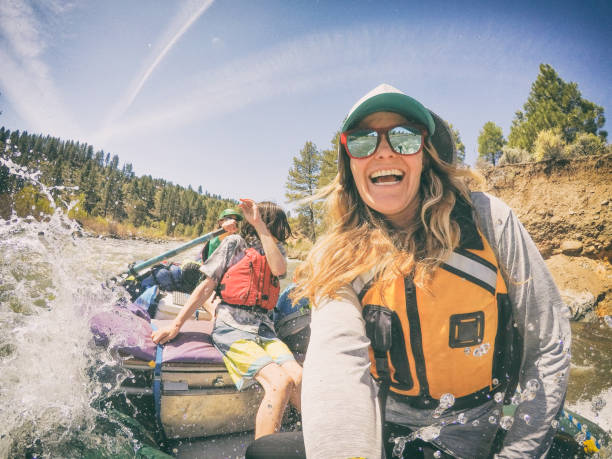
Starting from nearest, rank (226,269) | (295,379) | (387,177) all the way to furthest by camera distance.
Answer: (387,177) < (295,379) < (226,269)

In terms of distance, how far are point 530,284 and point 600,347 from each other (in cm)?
580

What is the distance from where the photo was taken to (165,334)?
2.38 meters

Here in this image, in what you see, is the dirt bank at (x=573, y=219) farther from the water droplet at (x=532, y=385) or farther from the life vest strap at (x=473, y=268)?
the life vest strap at (x=473, y=268)

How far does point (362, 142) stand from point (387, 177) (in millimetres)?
209

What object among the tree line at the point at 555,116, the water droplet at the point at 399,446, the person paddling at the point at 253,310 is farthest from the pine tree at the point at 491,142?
the water droplet at the point at 399,446

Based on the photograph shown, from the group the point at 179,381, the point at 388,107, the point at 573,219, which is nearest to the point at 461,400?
the point at 388,107

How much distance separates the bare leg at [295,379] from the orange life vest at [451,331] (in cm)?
118

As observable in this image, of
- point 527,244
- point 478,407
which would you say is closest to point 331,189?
point 527,244

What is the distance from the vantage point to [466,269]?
3.75 ft

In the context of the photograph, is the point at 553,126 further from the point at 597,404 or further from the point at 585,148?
the point at 597,404

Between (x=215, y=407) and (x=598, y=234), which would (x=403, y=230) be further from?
(x=598, y=234)

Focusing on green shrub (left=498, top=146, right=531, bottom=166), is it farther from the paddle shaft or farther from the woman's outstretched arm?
the woman's outstretched arm

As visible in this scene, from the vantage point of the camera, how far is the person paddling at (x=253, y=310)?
2.14 metres

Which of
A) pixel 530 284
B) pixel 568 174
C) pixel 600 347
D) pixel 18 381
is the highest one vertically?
pixel 568 174
